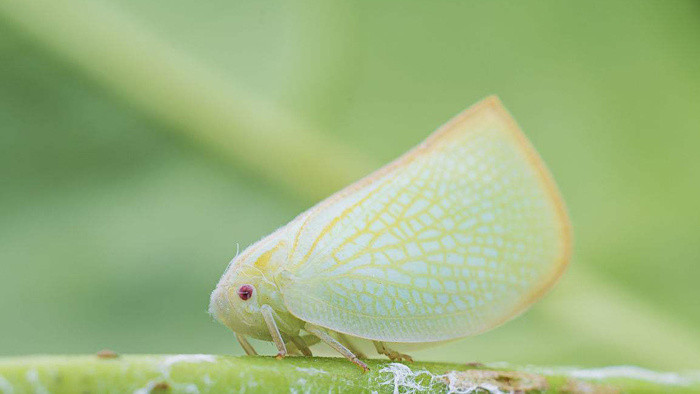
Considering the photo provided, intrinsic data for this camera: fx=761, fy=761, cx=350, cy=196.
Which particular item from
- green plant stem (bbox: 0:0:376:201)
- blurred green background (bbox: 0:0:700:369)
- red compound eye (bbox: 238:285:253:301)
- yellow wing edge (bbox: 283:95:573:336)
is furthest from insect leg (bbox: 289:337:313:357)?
green plant stem (bbox: 0:0:376:201)

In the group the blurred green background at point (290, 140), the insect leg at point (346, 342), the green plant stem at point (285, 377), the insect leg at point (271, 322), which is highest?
the blurred green background at point (290, 140)

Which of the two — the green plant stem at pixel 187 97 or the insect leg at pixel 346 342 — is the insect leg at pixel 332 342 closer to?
the insect leg at pixel 346 342

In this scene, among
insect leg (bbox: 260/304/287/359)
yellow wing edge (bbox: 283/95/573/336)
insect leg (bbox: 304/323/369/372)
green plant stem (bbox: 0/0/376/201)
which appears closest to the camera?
insect leg (bbox: 304/323/369/372)

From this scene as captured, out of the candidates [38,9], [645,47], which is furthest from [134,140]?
[645,47]

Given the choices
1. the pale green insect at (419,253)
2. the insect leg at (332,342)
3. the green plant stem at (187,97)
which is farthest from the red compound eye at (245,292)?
the green plant stem at (187,97)

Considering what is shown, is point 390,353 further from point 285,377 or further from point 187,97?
point 187,97

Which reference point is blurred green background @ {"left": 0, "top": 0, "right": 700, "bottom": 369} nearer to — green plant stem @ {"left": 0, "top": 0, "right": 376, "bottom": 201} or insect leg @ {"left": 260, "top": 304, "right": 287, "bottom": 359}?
green plant stem @ {"left": 0, "top": 0, "right": 376, "bottom": 201}

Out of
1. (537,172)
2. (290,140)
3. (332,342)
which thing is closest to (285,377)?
(332,342)
